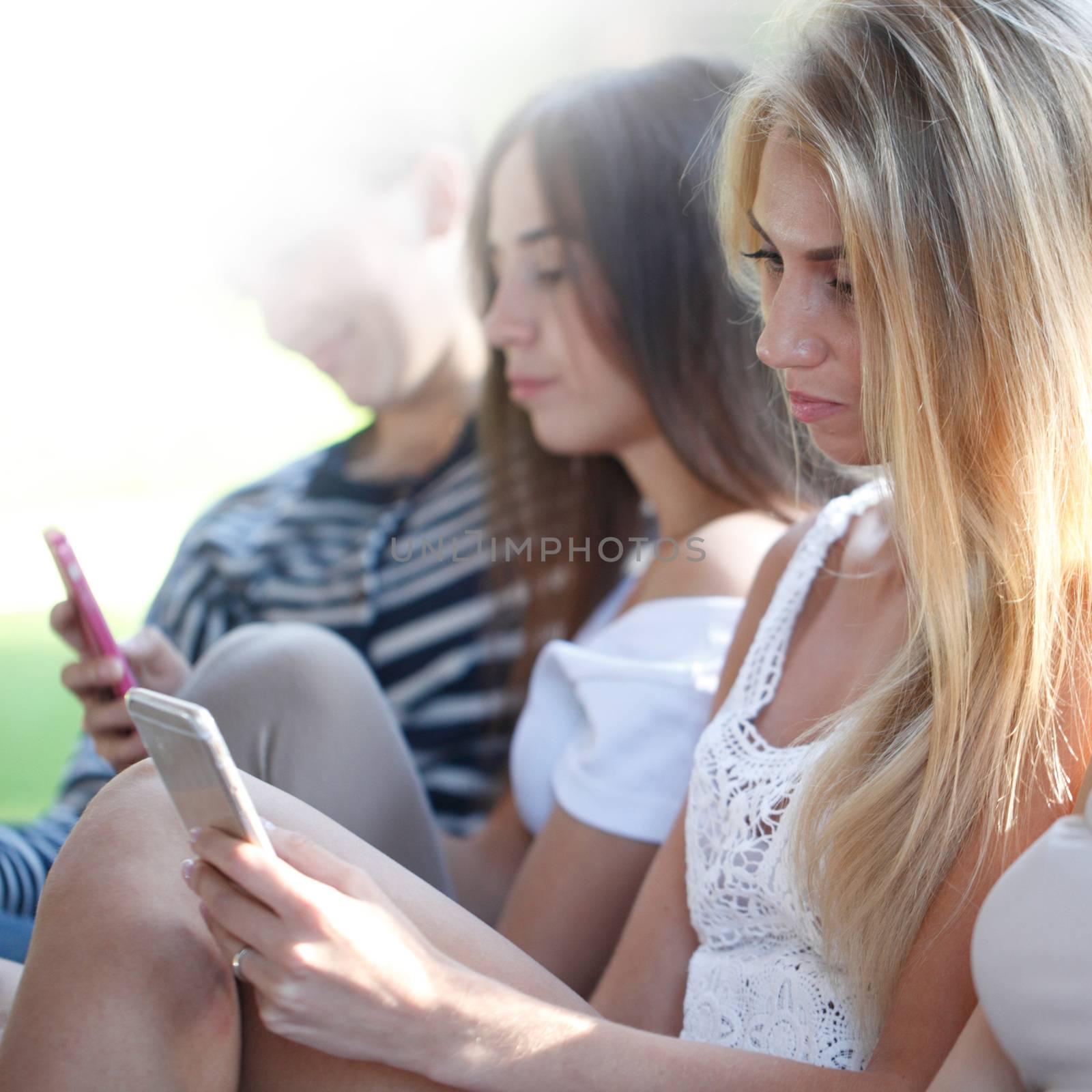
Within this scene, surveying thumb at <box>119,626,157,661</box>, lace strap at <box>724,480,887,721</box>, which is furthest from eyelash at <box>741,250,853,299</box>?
thumb at <box>119,626,157,661</box>

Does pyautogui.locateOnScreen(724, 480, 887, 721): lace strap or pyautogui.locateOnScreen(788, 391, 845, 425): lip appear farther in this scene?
pyautogui.locateOnScreen(724, 480, 887, 721): lace strap

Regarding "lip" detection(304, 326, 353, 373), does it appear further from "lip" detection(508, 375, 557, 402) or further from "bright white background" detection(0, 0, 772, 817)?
"lip" detection(508, 375, 557, 402)

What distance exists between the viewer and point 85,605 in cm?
100

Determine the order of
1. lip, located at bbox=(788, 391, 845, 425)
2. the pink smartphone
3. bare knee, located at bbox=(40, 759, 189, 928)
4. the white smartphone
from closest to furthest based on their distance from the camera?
the white smartphone < bare knee, located at bbox=(40, 759, 189, 928) < lip, located at bbox=(788, 391, 845, 425) < the pink smartphone

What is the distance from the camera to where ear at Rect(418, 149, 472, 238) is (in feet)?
5.61

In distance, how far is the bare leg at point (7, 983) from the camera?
2.34ft

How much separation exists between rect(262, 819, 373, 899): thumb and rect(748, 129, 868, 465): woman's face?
39 centimetres

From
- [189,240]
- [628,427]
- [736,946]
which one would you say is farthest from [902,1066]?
[189,240]

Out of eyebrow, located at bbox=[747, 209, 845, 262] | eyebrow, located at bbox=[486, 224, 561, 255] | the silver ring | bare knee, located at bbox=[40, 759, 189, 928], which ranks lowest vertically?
the silver ring

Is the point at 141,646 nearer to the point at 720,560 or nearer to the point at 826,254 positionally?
the point at 720,560

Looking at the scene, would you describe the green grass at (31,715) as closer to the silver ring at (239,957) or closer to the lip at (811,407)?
the silver ring at (239,957)

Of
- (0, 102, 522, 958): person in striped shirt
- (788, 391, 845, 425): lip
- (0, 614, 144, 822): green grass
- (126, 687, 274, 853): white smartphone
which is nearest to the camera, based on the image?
(126, 687, 274, 853): white smartphone

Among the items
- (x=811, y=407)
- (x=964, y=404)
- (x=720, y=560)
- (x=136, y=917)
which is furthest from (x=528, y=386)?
(x=136, y=917)

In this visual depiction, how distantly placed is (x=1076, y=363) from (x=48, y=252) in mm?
1797
